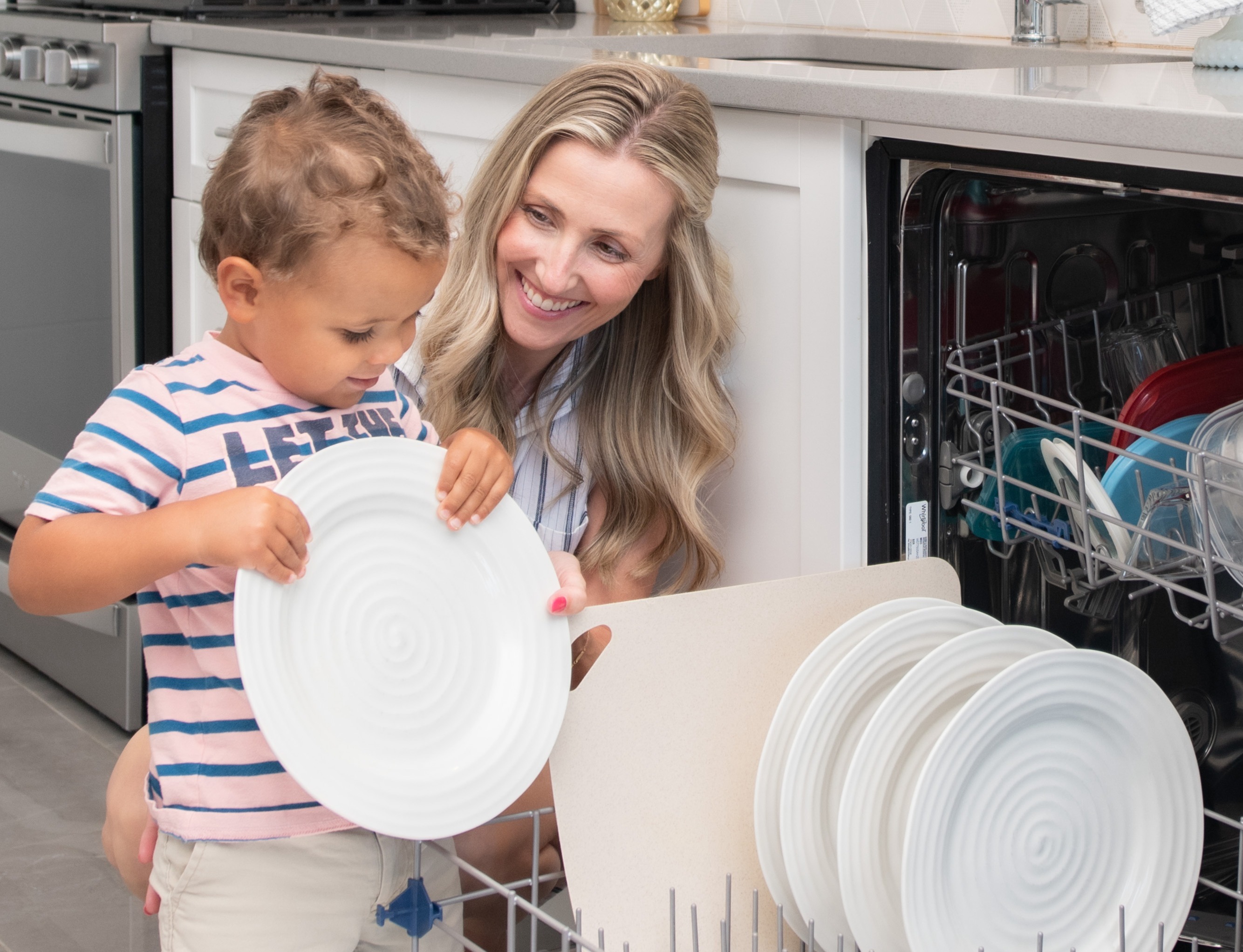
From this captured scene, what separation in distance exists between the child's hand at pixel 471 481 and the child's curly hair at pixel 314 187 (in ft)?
0.45

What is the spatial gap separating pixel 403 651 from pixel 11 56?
1661 millimetres

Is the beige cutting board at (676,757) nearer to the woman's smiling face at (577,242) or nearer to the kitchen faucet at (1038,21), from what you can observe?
the woman's smiling face at (577,242)

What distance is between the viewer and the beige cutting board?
995 mm

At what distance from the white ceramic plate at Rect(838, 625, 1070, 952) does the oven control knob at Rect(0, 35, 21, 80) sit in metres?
1.82

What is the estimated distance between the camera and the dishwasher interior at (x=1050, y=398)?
1178mm

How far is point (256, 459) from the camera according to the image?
1008 millimetres

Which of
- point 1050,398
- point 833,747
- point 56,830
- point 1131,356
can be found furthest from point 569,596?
point 56,830

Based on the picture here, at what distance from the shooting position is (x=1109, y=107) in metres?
0.98

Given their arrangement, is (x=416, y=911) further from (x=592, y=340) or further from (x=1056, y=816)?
(x=592, y=340)

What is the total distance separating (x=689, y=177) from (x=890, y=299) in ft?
0.69

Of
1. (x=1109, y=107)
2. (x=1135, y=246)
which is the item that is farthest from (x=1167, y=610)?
(x=1109, y=107)

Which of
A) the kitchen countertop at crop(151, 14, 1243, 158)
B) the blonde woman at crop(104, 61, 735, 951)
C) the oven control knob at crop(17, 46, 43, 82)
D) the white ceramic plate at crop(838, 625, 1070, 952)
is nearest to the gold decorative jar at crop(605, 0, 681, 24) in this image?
the kitchen countertop at crop(151, 14, 1243, 158)

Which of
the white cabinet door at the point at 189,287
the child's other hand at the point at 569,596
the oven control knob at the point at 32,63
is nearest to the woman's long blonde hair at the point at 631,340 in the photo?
the child's other hand at the point at 569,596

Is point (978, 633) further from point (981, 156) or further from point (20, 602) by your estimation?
point (20, 602)
